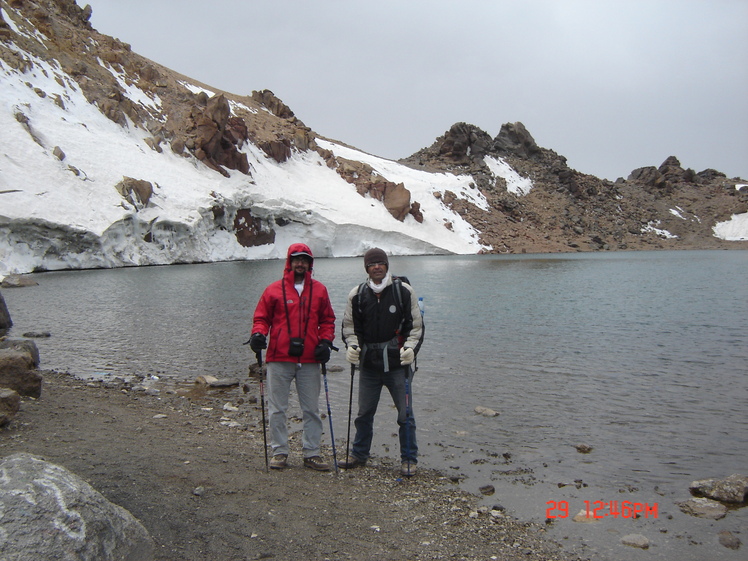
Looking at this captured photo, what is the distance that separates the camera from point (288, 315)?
6.12 meters

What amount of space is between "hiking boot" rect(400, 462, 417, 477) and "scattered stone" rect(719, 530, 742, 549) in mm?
3151

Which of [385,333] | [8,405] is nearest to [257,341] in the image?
[385,333]

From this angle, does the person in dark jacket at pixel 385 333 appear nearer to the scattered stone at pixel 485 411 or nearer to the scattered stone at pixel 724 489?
the scattered stone at pixel 485 411

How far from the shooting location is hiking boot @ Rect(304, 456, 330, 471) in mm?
6309

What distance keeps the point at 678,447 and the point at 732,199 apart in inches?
4784

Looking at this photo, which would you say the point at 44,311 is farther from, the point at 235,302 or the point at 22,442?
the point at 22,442

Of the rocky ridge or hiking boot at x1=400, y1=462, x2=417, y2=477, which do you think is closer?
hiking boot at x1=400, y1=462, x2=417, y2=477

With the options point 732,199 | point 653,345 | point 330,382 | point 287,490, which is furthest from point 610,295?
point 732,199

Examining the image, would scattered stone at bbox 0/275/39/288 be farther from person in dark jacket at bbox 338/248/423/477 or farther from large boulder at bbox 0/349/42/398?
person in dark jacket at bbox 338/248/423/477

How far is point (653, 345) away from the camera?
14977mm

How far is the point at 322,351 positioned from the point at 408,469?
1775 millimetres

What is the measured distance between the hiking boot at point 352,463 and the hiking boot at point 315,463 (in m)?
0.28

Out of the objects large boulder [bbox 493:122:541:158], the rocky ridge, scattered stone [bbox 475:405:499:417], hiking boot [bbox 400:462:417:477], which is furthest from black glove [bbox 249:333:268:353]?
large boulder [bbox 493:122:541:158]
